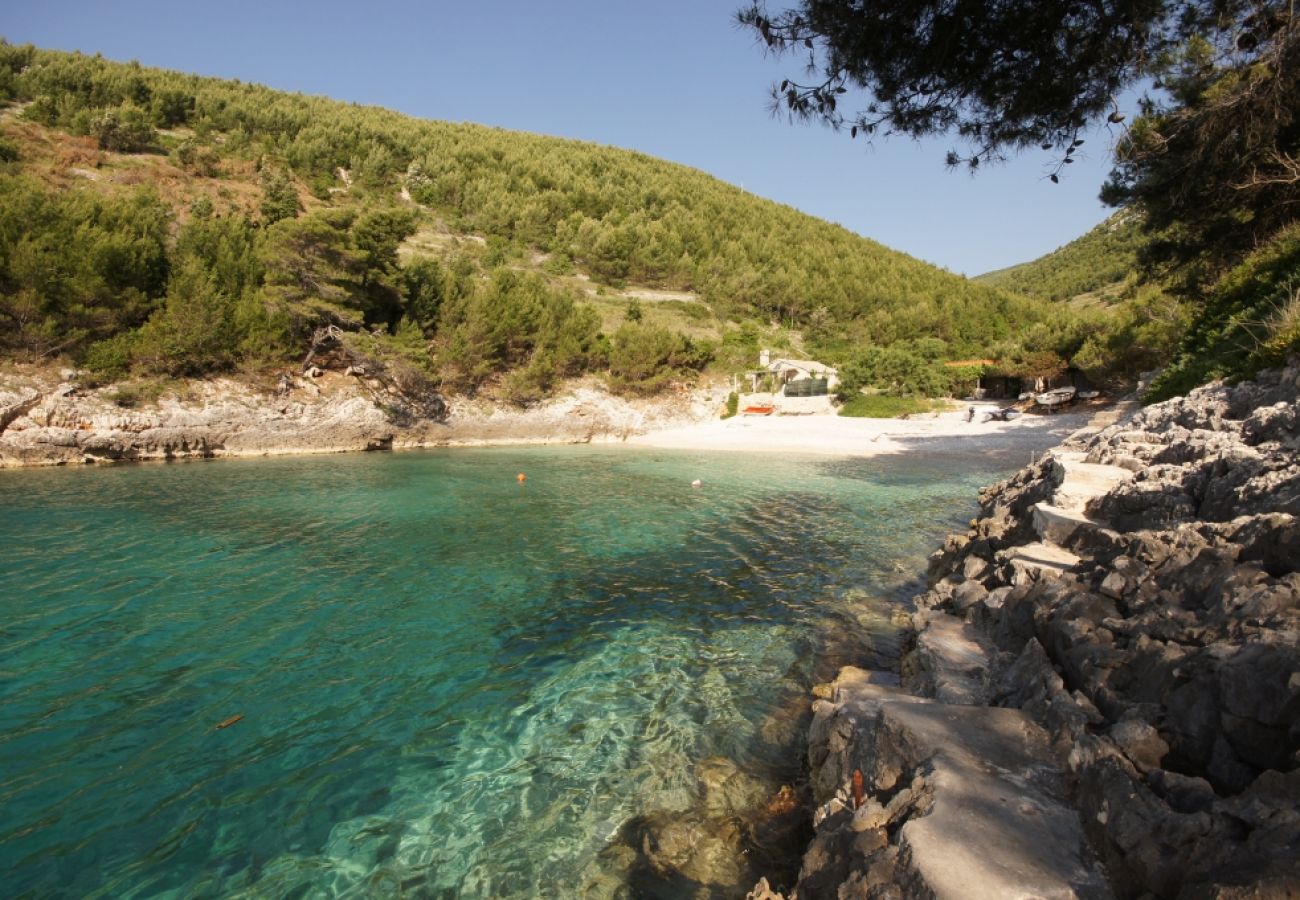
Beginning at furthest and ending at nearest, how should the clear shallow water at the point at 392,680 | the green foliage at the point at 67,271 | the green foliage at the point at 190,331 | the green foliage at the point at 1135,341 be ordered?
1. the green foliage at the point at 1135,341
2. the green foliage at the point at 190,331
3. the green foliage at the point at 67,271
4. the clear shallow water at the point at 392,680

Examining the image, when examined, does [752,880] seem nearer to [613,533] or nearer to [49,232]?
[613,533]

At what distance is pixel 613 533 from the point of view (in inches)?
504

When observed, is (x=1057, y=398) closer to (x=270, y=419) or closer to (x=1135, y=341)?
(x=1135, y=341)

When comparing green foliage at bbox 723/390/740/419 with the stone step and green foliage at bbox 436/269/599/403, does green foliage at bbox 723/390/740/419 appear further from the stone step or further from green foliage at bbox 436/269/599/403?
the stone step

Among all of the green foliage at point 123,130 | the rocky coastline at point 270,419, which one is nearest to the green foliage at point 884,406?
the rocky coastline at point 270,419

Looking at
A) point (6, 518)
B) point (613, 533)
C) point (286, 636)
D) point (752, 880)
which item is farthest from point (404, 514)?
point (752, 880)

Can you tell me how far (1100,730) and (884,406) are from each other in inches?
1407

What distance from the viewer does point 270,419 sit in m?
26.0

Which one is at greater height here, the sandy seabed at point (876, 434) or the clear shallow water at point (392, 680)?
the sandy seabed at point (876, 434)

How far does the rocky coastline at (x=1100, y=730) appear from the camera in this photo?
2.37 m

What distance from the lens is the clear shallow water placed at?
400cm

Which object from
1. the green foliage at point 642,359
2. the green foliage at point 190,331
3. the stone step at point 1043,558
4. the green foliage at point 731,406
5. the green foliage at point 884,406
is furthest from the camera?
the green foliage at point 731,406

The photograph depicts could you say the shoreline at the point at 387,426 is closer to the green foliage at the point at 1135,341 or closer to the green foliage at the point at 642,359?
the green foliage at the point at 642,359

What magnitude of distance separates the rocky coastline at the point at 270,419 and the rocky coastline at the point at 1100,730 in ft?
90.8
